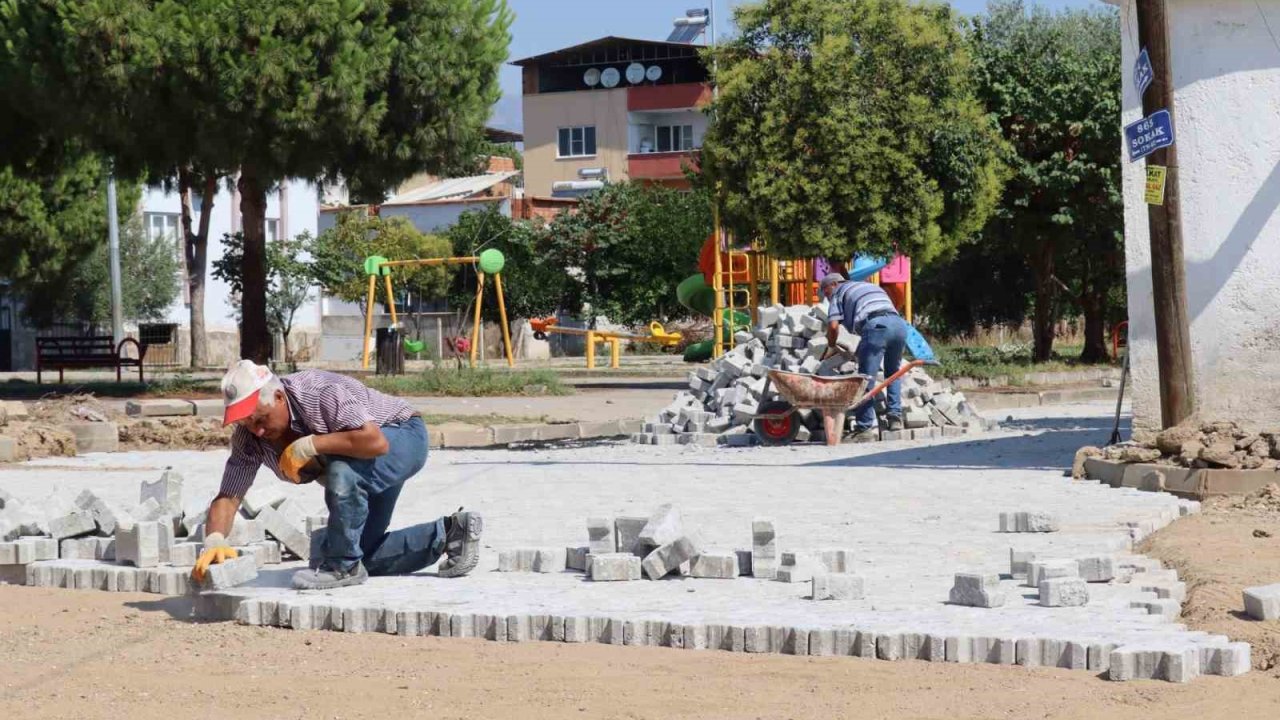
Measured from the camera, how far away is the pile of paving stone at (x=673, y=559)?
25.3ft

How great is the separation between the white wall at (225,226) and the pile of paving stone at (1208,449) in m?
44.7

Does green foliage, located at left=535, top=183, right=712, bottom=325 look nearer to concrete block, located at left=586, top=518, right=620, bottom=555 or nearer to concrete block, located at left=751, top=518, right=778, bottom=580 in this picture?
concrete block, located at left=586, top=518, right=620, bottom=555

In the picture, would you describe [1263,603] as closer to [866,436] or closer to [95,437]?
[866,436]

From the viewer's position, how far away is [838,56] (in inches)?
1052

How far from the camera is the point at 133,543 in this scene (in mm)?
8312

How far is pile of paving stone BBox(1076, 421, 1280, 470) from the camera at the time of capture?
11.3 meters

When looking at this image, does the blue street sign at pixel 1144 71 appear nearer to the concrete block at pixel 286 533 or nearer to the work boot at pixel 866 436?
the work boot at pixel 866 436

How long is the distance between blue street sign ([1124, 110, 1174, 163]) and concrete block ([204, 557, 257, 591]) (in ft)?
24.8

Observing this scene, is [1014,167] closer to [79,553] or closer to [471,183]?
[79,553]

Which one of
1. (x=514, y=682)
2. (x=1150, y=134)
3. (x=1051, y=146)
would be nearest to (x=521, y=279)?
(x=1051, y=146)

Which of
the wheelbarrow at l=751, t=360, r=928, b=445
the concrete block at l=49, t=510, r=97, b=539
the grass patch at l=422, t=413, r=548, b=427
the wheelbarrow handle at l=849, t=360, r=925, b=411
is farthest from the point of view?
the grass patch at l=422, t=413, r=548, b=427

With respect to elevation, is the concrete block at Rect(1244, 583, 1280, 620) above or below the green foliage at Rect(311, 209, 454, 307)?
below

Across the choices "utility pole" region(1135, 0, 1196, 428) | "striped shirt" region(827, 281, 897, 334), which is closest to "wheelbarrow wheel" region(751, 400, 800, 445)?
"striped shirt" region(827, 281, 897, 334)

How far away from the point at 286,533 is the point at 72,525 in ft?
3.91
